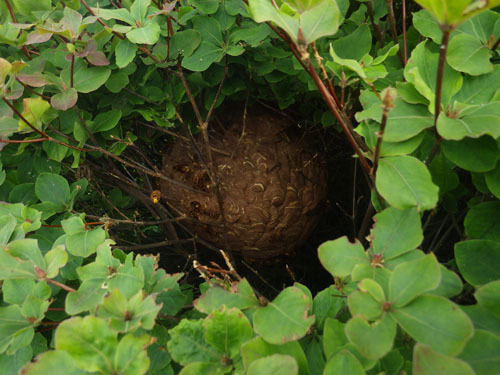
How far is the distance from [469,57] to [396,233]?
0.31 meters

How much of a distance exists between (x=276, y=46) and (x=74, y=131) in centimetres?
52

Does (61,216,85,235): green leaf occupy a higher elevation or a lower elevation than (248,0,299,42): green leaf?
lower

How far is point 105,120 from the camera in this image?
99 centimetres

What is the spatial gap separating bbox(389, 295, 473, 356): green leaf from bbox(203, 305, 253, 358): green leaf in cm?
18

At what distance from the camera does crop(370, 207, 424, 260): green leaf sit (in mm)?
516

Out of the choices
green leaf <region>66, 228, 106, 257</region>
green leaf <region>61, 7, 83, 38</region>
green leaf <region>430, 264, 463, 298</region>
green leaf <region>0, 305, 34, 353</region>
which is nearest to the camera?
green leaf <region>430, 264, 463, 298</region>

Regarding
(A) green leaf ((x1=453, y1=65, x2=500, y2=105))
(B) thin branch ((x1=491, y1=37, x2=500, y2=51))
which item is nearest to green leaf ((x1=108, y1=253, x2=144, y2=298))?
(A) green leaf ((x1=453, y1=65, x2=500, y2=105))

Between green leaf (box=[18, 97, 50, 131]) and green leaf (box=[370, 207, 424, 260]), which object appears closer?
green leaf (box=[370, 207, 424, 260])

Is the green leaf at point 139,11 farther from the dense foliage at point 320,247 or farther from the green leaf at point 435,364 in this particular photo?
the green leaf at point 435,364

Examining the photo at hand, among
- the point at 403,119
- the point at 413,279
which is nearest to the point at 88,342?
the point at 413,279

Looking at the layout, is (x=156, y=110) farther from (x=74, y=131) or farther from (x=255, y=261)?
(x=255, y=261)

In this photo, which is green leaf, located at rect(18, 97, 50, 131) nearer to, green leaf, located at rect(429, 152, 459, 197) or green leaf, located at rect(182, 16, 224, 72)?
green leaf, located at rect(182, 16, 224, 72)

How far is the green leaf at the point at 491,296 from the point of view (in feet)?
1.51

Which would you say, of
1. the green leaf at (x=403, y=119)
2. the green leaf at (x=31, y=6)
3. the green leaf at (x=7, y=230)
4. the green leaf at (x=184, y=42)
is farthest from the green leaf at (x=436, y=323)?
the green leaf at (x=31, y=6)
